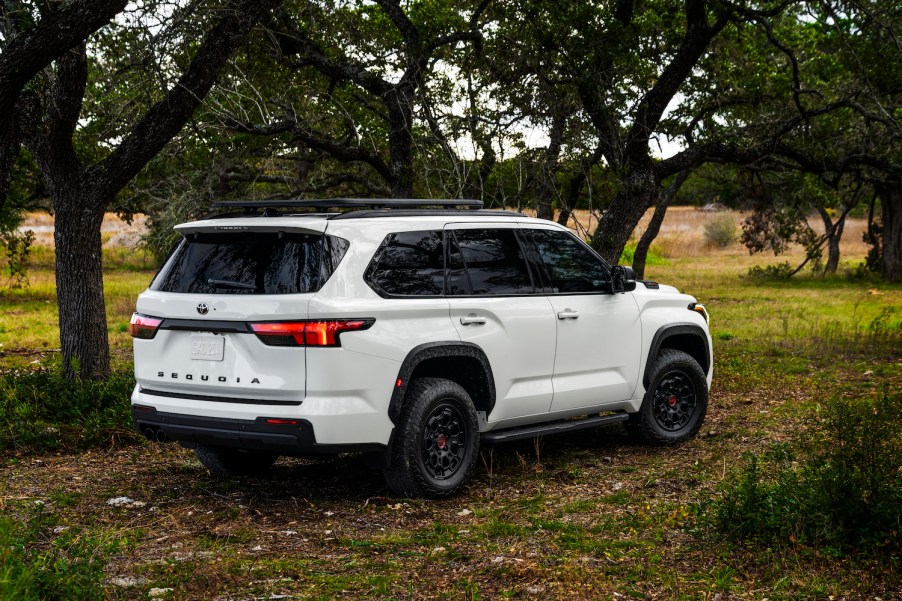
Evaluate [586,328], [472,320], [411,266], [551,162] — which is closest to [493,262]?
[472,320]

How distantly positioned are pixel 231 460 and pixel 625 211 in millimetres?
7066

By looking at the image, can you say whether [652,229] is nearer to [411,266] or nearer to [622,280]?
[622,280]

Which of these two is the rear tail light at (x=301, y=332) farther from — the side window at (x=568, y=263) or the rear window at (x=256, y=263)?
the side window at (x=568, y=263)

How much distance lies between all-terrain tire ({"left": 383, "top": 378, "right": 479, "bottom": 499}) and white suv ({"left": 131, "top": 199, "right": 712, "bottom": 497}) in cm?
1

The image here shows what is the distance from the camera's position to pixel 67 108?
10.1 m

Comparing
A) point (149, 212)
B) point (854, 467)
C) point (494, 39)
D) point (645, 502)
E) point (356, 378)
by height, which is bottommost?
point (645, 502)

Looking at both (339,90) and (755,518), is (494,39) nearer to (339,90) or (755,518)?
(339,90)

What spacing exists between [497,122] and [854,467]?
8254 mm

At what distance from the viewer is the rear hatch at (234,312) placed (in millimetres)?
6211

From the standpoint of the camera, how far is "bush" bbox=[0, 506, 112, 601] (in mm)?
4215

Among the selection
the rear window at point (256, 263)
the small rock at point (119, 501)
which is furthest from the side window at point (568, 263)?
the small rock at point (119, 501)

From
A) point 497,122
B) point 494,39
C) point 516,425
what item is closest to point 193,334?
point 516,425

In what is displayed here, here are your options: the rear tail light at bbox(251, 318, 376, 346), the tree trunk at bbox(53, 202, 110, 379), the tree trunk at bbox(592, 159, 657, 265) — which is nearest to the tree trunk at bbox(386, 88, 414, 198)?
the tree trunk at bbox(592, 159, 657, 265)

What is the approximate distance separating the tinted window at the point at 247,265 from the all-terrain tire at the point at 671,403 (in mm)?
3507
